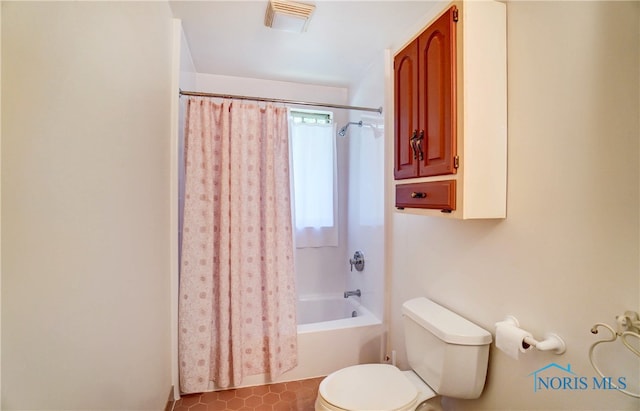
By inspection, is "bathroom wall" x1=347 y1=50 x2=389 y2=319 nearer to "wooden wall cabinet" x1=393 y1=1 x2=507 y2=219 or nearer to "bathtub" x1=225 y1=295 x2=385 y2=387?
"bathtub" x1=225 y1=295 x2=385 y2=387

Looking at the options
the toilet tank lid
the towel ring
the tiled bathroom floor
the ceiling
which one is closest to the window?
the ceiling

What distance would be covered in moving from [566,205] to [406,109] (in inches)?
29.2

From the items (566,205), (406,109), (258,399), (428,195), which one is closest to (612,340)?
(566,205)

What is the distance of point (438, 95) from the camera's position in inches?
44.3

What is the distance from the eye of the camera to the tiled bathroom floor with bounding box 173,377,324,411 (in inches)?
64.9

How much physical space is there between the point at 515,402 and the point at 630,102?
108cm

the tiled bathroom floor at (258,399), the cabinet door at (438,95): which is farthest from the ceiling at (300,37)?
the tiled bathroom floor at (258,399)

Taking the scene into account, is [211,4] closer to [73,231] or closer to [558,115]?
[73,231]

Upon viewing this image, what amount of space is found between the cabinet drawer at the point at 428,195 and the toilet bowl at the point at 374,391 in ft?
2.67

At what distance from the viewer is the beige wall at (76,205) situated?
0.55 metres

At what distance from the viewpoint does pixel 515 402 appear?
1065mm

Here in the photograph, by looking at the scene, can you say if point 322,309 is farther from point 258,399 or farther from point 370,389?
point 370,389

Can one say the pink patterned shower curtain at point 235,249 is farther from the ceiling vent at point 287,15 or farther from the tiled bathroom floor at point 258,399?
the ceiling vent at point 287,15

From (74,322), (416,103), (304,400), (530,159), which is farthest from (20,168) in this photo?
(304,400)
